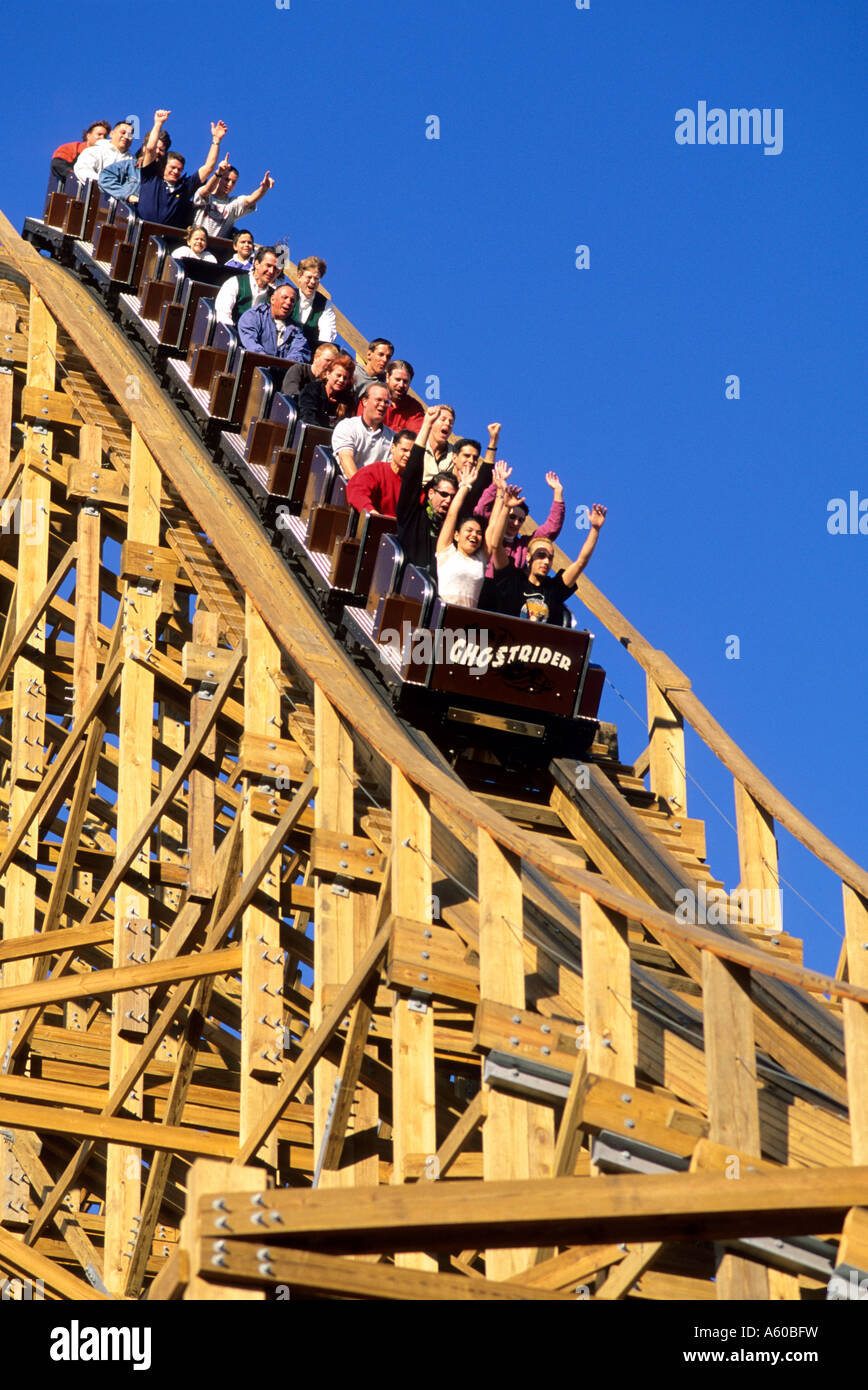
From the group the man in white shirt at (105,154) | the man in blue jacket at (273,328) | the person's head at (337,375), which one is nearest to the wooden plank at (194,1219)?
the person's head at (337,375)

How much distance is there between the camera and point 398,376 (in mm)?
12789

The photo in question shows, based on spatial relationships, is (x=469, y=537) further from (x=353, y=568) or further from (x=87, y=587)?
(x=87, y=587)

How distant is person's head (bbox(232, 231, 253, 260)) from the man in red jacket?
5.04 metres

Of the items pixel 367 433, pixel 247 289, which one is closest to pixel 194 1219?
pixel 367 433

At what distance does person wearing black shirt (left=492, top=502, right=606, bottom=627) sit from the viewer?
405 inches

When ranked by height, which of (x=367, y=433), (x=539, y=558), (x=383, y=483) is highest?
(x=367, y=433)

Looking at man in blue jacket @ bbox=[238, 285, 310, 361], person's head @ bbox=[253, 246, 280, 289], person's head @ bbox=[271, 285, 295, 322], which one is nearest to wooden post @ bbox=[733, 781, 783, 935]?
man in blue jacket @ bbox=[238, 285, 310, 361]

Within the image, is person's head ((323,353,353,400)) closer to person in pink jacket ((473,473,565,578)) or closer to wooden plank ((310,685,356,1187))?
person in pink jacket ((473,473,565,578))

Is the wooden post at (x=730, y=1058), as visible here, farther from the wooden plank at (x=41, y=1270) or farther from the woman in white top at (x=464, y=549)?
the woman in white top at (x=464, y=549)

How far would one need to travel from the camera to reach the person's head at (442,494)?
10.6 meters

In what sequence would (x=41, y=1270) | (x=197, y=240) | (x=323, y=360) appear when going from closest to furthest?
(x=41, y=1270) → (x=323, y=360) → (x=197, y=240)

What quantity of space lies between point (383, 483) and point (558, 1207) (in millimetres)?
6435

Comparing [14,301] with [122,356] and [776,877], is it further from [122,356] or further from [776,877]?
[776,877]
